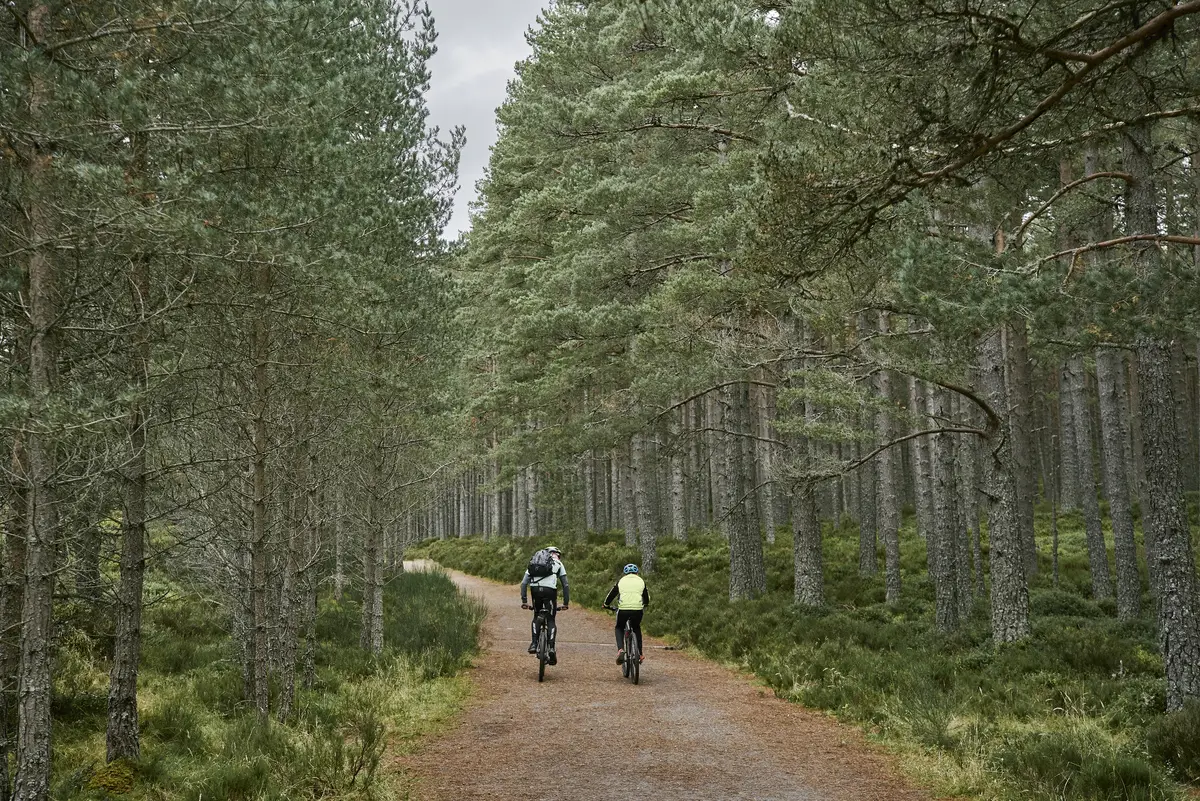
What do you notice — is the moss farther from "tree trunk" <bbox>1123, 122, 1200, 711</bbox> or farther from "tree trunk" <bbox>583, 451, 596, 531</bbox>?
"tree trunk" <bbox>583, 451, 596, 531</bbox>

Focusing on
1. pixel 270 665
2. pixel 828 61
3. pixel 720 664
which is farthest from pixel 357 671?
pixel 828 61

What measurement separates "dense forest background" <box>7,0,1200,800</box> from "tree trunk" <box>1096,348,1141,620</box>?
93 mm

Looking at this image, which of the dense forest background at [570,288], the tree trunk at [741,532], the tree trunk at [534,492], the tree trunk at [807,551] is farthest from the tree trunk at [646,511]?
the tree trunk at [534,492]

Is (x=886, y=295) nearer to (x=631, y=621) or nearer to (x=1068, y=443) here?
(x=631, y=621)

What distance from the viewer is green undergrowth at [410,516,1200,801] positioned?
626 cm

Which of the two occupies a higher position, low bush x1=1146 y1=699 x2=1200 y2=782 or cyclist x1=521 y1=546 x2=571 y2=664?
cyclist x1=521 y1=546 x2=571 y2=664

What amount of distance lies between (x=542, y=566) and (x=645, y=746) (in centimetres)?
437

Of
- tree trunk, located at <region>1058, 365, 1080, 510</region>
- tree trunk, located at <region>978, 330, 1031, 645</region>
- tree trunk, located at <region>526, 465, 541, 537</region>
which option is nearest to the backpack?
tree trunk, located at <region>978, 330, 1031, 645</region>

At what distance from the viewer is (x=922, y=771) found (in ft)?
22.7

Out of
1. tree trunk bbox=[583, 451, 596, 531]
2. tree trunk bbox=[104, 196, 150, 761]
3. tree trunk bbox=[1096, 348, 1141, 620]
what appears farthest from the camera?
tree trunk bbox=[583, 451, 596, 531]

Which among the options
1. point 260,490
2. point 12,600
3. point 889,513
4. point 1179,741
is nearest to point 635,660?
point 260,490

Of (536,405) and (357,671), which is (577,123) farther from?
(357,671)

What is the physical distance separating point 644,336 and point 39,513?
10.6 meters

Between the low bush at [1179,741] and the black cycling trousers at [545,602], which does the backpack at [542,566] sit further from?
the low bush at [1179,741]
